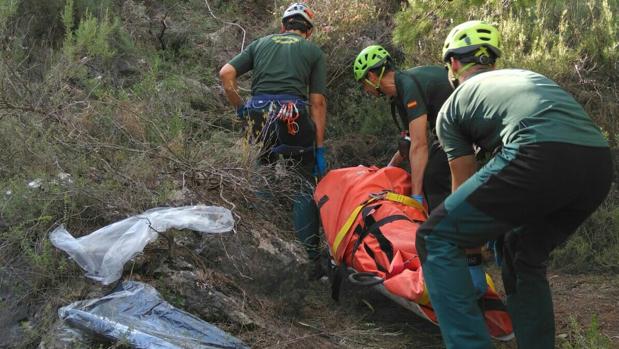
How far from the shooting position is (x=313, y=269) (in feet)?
14.3

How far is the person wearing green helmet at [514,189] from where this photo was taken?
2.60 m

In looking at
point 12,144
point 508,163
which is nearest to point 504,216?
point 508,163

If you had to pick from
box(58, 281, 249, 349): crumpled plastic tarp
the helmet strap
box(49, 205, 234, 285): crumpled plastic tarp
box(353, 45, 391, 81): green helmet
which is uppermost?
box(353, 45, 391, 81): green helmet

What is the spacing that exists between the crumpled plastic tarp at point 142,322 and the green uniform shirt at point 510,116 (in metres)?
1.39

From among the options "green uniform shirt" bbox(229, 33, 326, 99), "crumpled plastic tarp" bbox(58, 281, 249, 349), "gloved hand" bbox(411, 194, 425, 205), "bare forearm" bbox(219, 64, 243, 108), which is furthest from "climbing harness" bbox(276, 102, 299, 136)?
"crumpled plastic tarp" bbox(58, 281, 249, 349)

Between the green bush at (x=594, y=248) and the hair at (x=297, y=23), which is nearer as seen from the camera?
the green bush at (x=594, y=248)

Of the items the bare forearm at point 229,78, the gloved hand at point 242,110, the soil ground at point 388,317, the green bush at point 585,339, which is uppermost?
the bare forearm at point 229,78

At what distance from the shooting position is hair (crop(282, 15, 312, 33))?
4.87 m

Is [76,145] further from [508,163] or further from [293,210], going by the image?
[508,163]

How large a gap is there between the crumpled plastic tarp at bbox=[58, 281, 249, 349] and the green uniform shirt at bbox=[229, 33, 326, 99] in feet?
6.38

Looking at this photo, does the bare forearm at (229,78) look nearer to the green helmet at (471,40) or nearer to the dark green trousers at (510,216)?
the green helmet at (471,40)

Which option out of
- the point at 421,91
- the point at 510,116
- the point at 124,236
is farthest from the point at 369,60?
the point at 124,236

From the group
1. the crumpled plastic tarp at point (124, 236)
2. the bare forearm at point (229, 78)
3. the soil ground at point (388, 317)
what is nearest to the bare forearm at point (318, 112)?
the bare forearm at point (229, 78)

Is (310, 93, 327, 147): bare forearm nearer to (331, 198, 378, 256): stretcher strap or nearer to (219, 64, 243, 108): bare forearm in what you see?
(219, 64, 243, 108): bare forearm
